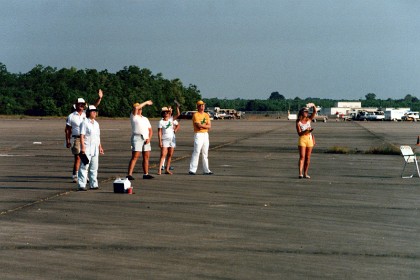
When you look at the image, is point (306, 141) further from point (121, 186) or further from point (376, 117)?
point (376, 117)

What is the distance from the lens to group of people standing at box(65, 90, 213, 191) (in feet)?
57.6

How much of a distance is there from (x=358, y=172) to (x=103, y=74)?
144622 millimetres

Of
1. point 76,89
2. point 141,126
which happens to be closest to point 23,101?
point 76,89

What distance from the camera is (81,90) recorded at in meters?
160

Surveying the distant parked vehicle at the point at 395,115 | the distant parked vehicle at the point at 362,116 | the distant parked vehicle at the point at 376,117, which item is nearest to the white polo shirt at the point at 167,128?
the distant parked vehicle at the point at 376,117

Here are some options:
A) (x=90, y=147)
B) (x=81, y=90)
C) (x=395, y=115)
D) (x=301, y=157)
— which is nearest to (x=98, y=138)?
(x=90, y=147)

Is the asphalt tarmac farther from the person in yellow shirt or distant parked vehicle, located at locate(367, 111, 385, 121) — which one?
distant parked vehicle, located at locate(367, 111, 385, 121)

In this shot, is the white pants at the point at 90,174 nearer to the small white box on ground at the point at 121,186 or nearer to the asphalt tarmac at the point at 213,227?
the asphalt tarmac at the point at 213,227

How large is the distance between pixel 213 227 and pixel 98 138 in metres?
6.33

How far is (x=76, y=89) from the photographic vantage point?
15862 cm

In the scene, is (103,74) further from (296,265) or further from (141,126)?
(296,265)

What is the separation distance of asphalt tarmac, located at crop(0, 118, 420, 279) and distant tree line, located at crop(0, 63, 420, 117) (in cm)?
12132

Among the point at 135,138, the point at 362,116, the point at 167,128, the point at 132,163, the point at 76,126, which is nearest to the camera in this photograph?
the point at 76,126

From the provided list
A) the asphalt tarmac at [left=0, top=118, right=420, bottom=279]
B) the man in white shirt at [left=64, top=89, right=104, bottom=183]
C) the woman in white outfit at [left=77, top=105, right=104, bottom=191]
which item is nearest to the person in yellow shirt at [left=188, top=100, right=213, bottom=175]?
the asphalt tarmac at [left=0, top=118, right=420, bottom=279]
